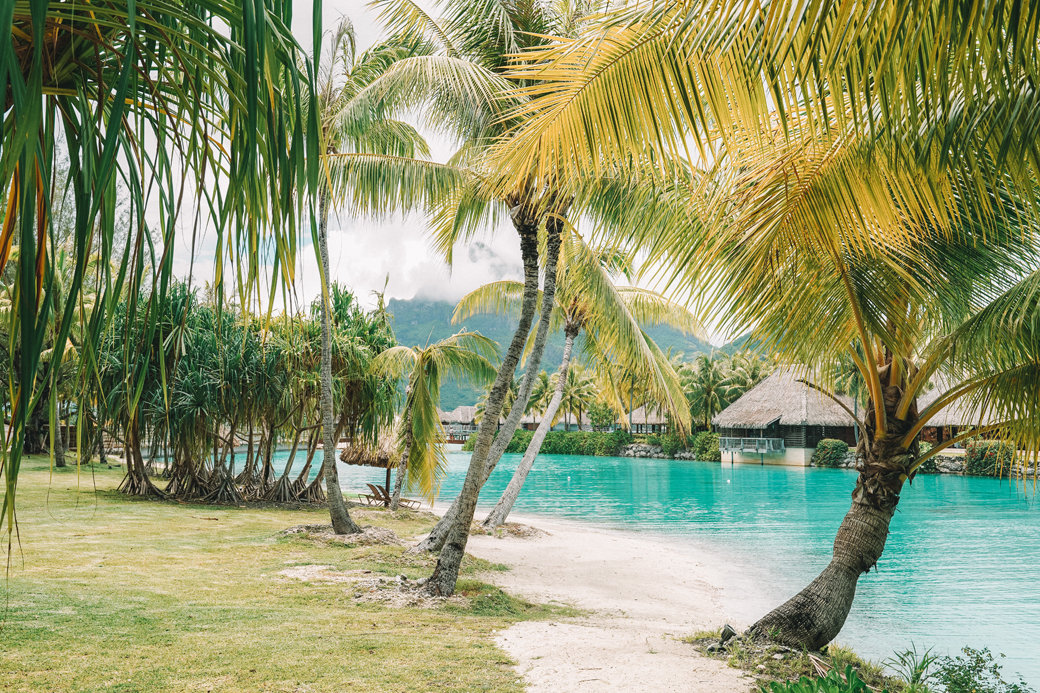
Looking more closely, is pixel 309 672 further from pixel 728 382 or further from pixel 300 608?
pixel 728 382

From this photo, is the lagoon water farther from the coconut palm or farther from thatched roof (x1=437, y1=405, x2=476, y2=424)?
thatched roof (x1=437, y1=405, x2=476, y2=424)

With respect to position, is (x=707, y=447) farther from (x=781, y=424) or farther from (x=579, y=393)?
(x=579, y=393)

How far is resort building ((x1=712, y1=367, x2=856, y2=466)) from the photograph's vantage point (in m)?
35.9

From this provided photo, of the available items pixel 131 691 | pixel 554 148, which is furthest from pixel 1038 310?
pixel 131 691

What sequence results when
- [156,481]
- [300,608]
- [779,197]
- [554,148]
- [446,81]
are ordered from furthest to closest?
[156,481] → [446,81] → [300,608] → [779,197] → [554,148]

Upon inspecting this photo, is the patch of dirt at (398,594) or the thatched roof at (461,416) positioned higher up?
the thatched roof at (461,416)

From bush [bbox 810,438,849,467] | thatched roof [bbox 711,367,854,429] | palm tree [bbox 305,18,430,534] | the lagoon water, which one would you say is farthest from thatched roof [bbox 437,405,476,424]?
palm tree [bbox 305,18,430,534]

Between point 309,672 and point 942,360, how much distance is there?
464 centimetres

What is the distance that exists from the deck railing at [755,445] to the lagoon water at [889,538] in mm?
4332

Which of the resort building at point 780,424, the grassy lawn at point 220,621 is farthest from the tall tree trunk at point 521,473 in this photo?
the resort building at point 780,424

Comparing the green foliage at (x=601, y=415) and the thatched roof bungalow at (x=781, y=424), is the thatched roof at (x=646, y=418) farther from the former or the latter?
the thatched roof bungalow at (x=781, y=424)

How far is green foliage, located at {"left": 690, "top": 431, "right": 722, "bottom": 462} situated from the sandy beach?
25.7 metres

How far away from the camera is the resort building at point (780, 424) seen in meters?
35.9

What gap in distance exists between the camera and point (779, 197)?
3543 millimetres
